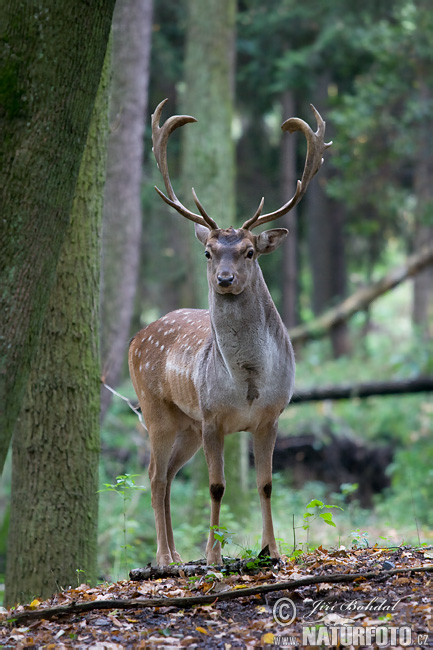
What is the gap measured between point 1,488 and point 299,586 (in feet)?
36.0

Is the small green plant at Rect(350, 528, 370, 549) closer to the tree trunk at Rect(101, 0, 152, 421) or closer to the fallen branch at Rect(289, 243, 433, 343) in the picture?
the tree trunk at Rect(101, 0, 152, 421)

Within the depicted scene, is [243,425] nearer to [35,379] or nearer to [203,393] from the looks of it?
[203,393]

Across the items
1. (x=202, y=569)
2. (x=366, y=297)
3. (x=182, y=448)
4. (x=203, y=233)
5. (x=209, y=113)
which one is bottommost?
(x=202, y=569)

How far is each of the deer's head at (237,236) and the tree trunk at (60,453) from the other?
1.37 m

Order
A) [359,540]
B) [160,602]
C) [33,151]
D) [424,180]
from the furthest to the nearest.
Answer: [424,180] → [359,540] → [160,602] → [33,151]

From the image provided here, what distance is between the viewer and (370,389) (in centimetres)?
1345

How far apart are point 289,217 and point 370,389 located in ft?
23.7

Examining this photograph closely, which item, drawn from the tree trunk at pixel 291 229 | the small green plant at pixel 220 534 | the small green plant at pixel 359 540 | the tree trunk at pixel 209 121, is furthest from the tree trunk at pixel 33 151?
the tree trunk at pixel 291 229

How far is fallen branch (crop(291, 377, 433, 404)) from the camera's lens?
1324cm

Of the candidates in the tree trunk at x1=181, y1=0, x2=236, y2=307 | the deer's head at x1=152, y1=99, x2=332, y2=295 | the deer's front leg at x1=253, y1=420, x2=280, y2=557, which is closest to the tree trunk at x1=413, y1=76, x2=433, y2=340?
the tree trunk at x1=181, y1=0, x2=236, y2=307

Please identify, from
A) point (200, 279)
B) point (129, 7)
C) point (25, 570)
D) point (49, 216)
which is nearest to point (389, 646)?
point (49, 216)

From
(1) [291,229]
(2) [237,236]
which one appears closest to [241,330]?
(2) [237,236]

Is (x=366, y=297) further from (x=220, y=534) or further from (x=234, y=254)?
(x=220, y=534)

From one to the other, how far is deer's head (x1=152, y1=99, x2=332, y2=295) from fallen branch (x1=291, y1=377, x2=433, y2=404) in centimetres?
787
